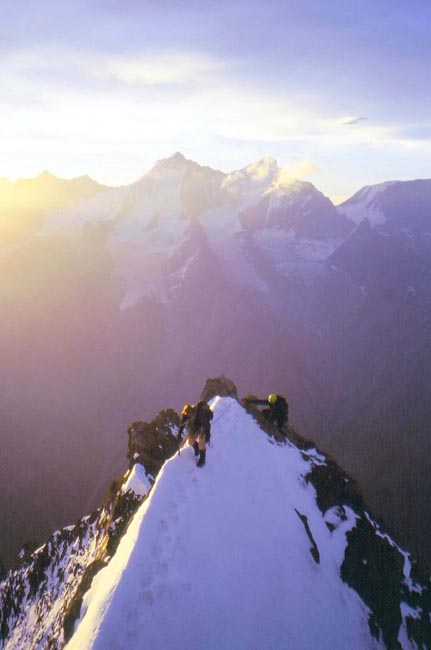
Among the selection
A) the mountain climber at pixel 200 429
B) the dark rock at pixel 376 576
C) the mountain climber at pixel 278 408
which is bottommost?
the dark rock at pixel 376 576

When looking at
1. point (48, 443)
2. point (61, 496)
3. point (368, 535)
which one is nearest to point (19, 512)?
point (61, 496)

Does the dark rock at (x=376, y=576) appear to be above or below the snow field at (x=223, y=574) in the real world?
below

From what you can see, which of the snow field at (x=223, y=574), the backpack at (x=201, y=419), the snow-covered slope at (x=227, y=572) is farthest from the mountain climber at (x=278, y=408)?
the backpack at (x=201, y=419)

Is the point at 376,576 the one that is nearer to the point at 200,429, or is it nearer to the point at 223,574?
the point at 223,574

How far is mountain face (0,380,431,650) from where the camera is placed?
17453 millimetres

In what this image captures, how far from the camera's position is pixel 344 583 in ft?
82.7

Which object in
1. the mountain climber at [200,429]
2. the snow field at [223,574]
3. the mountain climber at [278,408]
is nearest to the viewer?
the snow field at [223,574]

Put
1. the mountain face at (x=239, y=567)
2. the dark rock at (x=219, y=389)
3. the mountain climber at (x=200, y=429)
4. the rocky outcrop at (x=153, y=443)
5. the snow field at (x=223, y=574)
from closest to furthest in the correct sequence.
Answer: the snow field at (x=223, y=574) → the mountain face at (x=239, y=567) → the mountain climber at (x=200, y=429) → the rocky outcrop at (x=153, y=443) → the dark rock at (x=219, y=389)

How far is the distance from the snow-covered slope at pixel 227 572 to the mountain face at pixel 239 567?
54 millimetres

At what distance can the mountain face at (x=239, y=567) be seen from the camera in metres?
17.5

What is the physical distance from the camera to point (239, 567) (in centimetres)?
2045

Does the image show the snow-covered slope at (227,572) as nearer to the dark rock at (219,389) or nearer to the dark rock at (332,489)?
the dark rock at (332,489)

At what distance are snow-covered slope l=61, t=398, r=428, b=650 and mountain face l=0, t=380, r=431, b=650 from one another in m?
0.05

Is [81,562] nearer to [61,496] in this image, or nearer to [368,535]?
[368,535]
